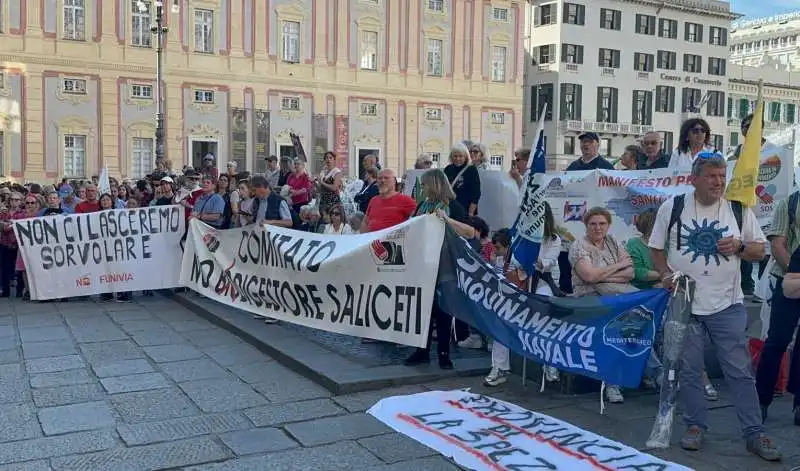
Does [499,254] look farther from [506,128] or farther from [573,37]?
[573,37]

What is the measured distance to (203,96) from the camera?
37281 mm

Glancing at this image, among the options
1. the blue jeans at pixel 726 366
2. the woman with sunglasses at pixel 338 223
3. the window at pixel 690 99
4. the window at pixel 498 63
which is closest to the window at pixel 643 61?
the window at pixel 690 99

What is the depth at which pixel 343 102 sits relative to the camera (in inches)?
1594

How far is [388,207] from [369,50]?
34.6 m

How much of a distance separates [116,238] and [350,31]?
30546 mm

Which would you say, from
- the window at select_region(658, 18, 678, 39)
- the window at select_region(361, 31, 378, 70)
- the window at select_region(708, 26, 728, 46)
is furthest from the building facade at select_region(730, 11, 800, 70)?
the window at select_region(361, 31, 378, 70)

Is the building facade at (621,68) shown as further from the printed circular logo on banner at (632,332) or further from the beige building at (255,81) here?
the printed circular logo on banner at (632,332)

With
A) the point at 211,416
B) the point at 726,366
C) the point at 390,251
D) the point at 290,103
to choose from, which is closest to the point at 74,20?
the point at 290,103

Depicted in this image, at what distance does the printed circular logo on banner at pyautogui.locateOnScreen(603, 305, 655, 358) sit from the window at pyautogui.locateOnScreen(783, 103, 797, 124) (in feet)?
228

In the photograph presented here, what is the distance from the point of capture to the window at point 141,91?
118 feet

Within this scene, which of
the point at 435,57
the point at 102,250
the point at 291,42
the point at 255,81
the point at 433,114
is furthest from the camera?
the point at 433,114

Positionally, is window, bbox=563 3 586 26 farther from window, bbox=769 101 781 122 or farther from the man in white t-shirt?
the man in white t-shirt

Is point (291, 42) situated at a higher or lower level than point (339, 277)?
higher

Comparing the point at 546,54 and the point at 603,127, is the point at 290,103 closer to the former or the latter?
the point at 546,54
